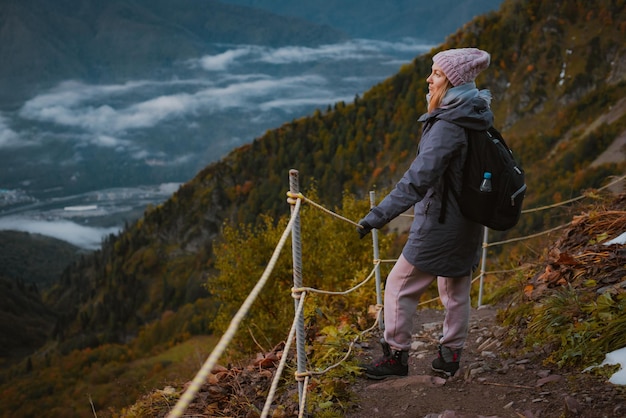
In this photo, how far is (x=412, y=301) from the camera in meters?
5.12

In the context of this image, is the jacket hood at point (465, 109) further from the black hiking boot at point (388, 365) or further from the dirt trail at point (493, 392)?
the black hiking boot at point (388, 365)

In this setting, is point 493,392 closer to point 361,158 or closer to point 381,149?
point 381,149

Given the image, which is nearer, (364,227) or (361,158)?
(364,227)

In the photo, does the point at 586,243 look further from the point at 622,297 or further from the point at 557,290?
the point at 622,297

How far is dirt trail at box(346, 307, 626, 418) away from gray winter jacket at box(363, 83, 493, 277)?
106 cm

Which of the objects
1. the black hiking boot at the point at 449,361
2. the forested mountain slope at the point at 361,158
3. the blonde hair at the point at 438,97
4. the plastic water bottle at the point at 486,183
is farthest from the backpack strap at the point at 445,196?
the forested mountain slope at the point at 361,158

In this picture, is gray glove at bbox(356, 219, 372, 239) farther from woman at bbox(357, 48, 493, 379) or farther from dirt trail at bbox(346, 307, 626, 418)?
dirt trail at bbox(346, 307, 626, 418)

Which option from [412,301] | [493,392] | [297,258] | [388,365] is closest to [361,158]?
[388,365]

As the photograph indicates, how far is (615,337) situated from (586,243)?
2.84 m

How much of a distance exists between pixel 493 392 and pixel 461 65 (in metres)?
2.72

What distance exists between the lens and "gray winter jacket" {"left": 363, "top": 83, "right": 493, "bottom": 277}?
4406 mm

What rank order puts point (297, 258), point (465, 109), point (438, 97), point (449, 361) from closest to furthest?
1. point (297, 258)
2. point (465, 109)
3. point (438, 97)
4. point (449, 361)

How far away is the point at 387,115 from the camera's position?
455 feet

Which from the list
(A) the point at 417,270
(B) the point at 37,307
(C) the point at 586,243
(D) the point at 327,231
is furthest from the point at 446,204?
(B) the point at 37,307
